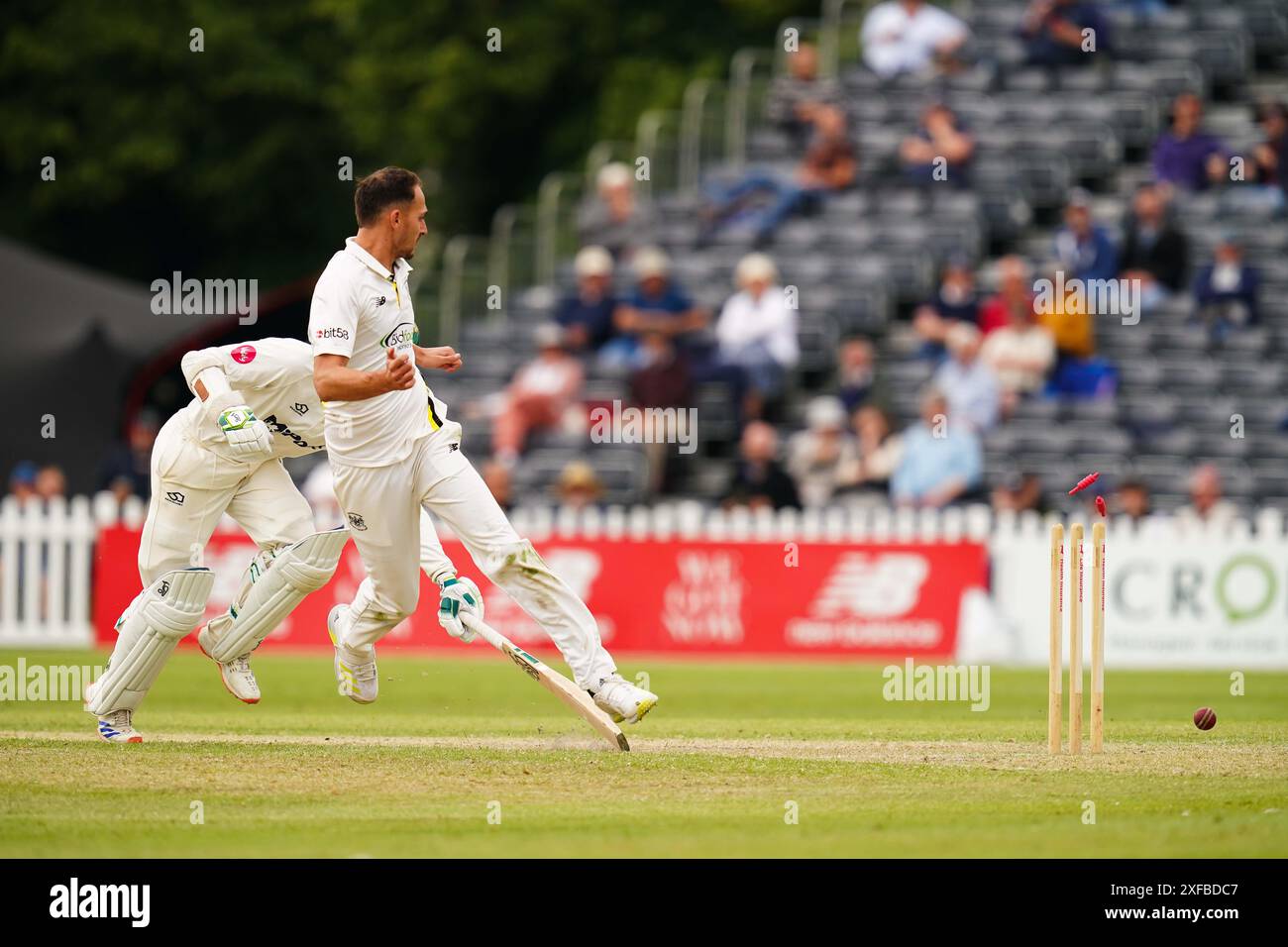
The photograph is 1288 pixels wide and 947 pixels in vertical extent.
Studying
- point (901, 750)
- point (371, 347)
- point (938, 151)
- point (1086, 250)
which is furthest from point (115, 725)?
point (938, 151)

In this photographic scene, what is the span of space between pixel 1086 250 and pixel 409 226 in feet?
40.1

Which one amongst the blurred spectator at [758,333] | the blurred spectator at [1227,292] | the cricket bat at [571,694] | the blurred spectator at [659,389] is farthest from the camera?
the blurred spectator at [758,333]

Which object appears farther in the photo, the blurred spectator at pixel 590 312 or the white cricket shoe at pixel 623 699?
the blurred spectator at pixel 590 312

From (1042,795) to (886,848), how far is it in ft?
4.46

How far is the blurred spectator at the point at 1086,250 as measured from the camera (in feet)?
68.4

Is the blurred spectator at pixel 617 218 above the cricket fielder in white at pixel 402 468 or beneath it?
above

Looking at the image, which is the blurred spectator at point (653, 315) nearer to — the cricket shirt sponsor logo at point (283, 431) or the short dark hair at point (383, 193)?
the cricket shirt sponsor logo at point (283, 431)

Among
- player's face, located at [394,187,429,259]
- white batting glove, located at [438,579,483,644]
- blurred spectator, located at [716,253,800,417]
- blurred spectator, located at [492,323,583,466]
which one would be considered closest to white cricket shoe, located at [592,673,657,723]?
white batting glove, located at [438,579,483,644]

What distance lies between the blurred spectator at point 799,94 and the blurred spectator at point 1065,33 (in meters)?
2.27

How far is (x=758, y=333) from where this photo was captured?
21094mm

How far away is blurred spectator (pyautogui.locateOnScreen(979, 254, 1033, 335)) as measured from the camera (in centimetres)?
2017

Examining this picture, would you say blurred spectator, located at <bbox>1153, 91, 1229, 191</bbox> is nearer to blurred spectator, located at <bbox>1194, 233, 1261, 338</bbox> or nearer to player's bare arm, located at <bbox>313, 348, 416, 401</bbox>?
blurred spectator, located at <bbox>1194, 233, 1261, 338</bbox>
